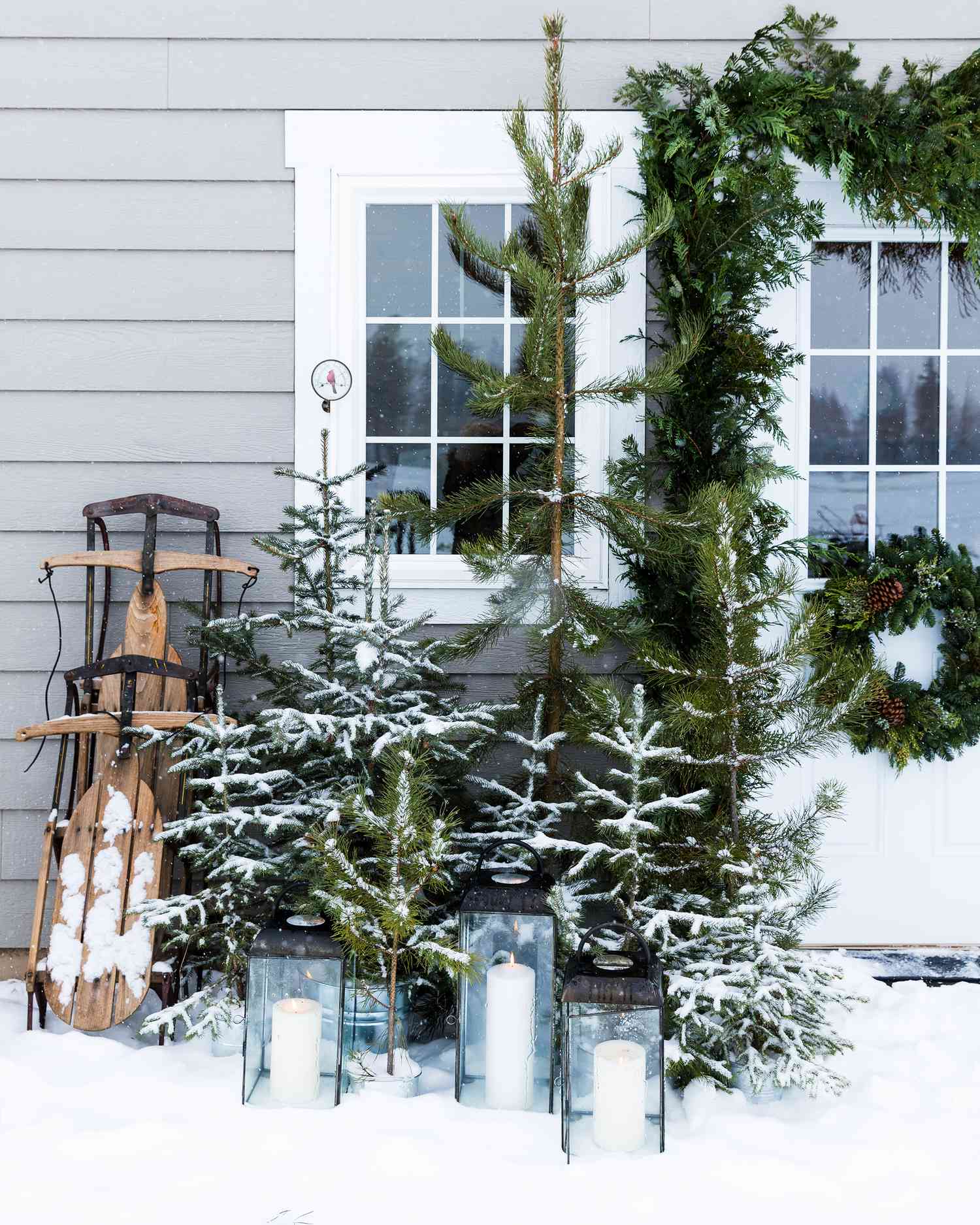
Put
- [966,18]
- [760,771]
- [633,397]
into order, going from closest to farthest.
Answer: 1. [760,771]
2. [633,397]
3. [966,18]

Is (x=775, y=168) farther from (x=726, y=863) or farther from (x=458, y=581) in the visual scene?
(x=726, y=863)

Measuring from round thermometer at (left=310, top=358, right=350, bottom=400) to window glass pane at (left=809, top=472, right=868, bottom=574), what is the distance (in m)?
1.46

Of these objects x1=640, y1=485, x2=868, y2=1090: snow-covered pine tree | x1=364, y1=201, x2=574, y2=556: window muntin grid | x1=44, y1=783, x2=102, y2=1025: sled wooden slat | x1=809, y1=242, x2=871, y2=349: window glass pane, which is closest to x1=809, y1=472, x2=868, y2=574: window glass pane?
x1=809, y1=242, x2=871, y2=349: window glass pane

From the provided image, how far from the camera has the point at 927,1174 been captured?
1.68 m

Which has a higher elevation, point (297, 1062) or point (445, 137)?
point (445, 137)

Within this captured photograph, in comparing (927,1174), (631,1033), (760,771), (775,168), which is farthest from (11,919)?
(775,168)

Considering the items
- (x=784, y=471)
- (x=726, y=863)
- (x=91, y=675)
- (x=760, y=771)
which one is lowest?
(x=726, y=863)

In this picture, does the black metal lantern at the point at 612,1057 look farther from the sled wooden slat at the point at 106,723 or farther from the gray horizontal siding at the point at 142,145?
the gray horizontal siding at the point at 142,145

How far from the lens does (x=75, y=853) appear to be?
231 centimetres

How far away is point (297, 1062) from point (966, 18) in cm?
326

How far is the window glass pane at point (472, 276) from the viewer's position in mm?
2738

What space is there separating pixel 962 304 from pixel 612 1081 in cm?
245

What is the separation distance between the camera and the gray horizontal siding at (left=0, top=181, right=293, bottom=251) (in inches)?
106

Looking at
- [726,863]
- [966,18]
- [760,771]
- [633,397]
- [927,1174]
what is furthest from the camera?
[966,18]
